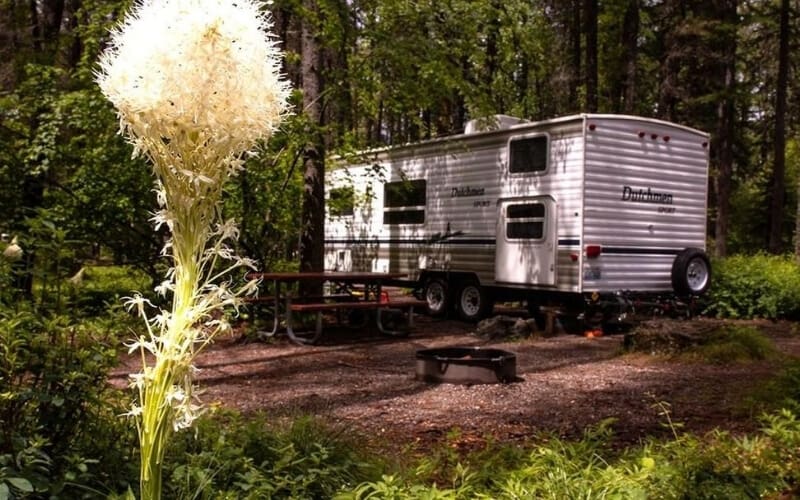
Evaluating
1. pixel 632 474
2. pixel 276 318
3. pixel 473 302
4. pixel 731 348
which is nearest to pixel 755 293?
pixel 473 302

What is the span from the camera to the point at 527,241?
1121 cm

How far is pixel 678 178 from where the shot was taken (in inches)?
448

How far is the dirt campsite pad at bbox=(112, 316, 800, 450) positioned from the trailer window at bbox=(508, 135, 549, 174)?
307 centimetres

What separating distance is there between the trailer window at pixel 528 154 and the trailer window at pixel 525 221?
58 centimetres

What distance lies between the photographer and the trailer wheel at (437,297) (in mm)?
12969

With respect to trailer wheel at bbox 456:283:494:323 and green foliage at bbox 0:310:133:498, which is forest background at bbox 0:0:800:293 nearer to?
trailer wheel at bbox 456:283:494:323

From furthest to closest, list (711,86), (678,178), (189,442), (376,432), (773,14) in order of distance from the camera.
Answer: (711,86) → (773,14) → (678,178) → (376,432) → (189,442)

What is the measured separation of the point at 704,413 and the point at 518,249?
19.6ft

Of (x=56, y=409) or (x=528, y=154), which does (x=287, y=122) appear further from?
(x=528, y=154)

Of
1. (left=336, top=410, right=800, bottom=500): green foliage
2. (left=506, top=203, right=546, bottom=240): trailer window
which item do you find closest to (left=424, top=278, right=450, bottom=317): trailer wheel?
(left=506, top=203, right=546, bottom=240): trailer window

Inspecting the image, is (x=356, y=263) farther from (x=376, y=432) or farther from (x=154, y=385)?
(x=154, y=385)

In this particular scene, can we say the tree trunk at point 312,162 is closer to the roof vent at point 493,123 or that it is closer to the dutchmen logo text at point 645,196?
the roof vent at point 493,123

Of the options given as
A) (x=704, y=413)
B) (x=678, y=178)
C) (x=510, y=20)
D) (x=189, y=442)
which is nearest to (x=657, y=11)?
(x=510, y=20)

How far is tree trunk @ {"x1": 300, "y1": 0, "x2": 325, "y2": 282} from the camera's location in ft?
33.8
